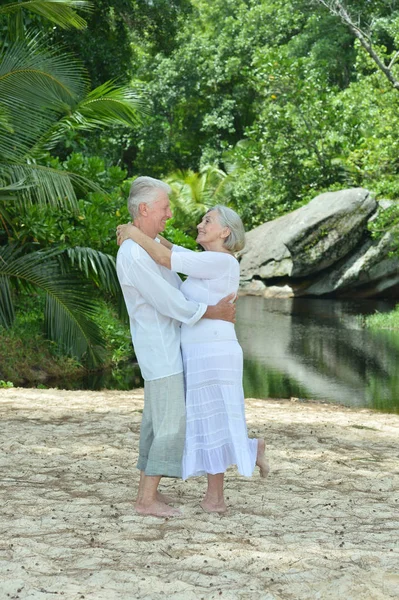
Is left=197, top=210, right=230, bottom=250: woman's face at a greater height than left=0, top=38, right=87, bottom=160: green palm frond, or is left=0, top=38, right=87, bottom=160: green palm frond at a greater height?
left=0, top=38, right=87, bottom=160: green palm frond

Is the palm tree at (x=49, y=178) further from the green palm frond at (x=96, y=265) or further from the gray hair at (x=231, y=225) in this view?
the gray hair at (x=231, y=225)

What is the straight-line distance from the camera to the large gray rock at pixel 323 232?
27.1 m

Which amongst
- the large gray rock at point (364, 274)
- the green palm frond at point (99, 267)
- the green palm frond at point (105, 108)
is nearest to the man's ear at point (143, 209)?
the green palm frond at point (99, 267)

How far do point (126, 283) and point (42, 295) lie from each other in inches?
409

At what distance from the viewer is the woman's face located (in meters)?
4.98

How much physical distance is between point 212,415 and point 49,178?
7482mm

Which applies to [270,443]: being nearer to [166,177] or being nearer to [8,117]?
[8,117]

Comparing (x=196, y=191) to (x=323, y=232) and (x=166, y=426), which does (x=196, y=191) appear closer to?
(x=323, y=232)

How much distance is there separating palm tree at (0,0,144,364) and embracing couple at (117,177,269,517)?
654 centimetres

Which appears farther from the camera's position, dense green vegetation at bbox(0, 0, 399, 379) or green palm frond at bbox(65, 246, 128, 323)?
green palm frond at bbox(65, 246, 128, 323)

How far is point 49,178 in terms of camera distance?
11.8 meters

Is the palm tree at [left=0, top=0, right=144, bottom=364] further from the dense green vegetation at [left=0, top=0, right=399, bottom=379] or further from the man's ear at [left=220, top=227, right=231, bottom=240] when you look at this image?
the man's ear at [left=220, top=227, right=231, bottom=240]

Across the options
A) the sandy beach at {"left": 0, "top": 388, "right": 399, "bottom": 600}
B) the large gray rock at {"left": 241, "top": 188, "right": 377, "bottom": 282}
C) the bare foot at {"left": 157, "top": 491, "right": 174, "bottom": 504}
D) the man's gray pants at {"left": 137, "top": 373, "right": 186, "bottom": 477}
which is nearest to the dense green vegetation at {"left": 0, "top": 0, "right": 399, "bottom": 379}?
the large gray rock at {"left": 241, "top": 188, "right": 377, "bottom": 282}

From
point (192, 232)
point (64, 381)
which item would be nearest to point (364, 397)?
point (64, 381)
